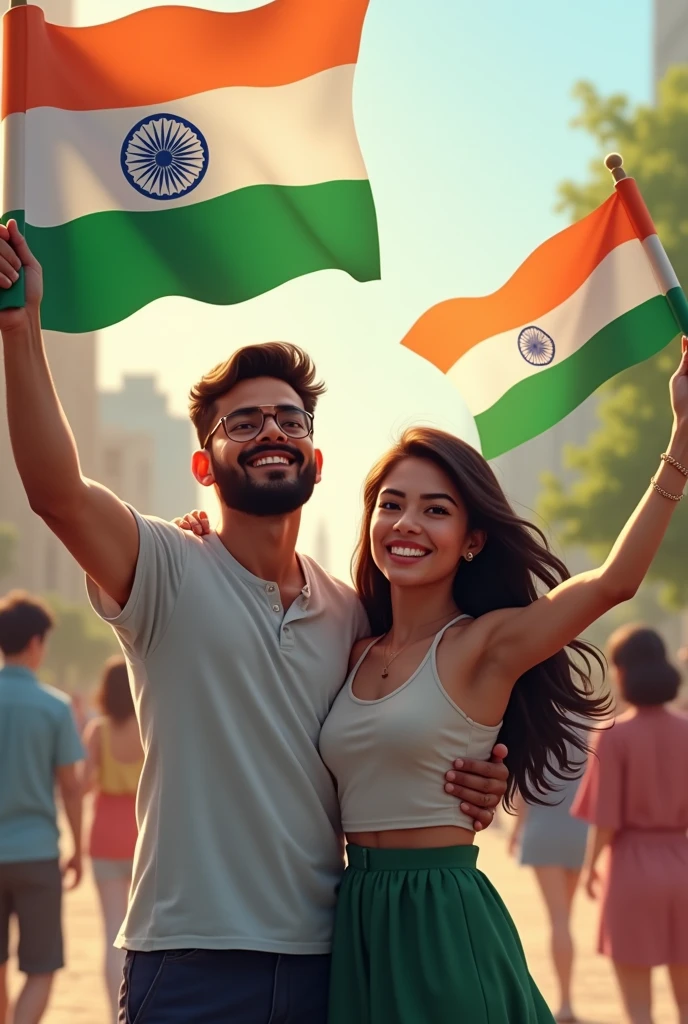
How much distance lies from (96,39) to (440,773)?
229cm

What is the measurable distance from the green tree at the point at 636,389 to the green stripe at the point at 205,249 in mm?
17212

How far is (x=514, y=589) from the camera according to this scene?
4.22 meters

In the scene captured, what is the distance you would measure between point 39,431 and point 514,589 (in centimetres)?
146

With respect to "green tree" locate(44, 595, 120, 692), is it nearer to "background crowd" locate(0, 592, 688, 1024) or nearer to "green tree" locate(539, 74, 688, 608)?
"green tree" locate(539, 74, 688, 608)

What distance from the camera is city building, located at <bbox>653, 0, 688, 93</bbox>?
48156mm

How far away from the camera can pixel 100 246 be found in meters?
4.28

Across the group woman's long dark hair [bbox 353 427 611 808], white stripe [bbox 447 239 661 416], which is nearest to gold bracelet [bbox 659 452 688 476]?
woman's long dark hair [bbox 353 427 611 808]

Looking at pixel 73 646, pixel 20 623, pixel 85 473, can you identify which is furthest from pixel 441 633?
pixel 73 646

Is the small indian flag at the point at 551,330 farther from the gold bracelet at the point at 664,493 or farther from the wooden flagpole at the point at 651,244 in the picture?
the gold bracelet at the point at 664,493

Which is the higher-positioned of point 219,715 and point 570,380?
point 570,380

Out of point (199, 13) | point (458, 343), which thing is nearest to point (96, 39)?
point (199, 13)

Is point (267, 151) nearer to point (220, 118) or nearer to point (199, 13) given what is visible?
point (220, 118)

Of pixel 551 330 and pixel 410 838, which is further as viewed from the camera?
pixel 551 330

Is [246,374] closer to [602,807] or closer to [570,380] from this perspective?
[570,380]
